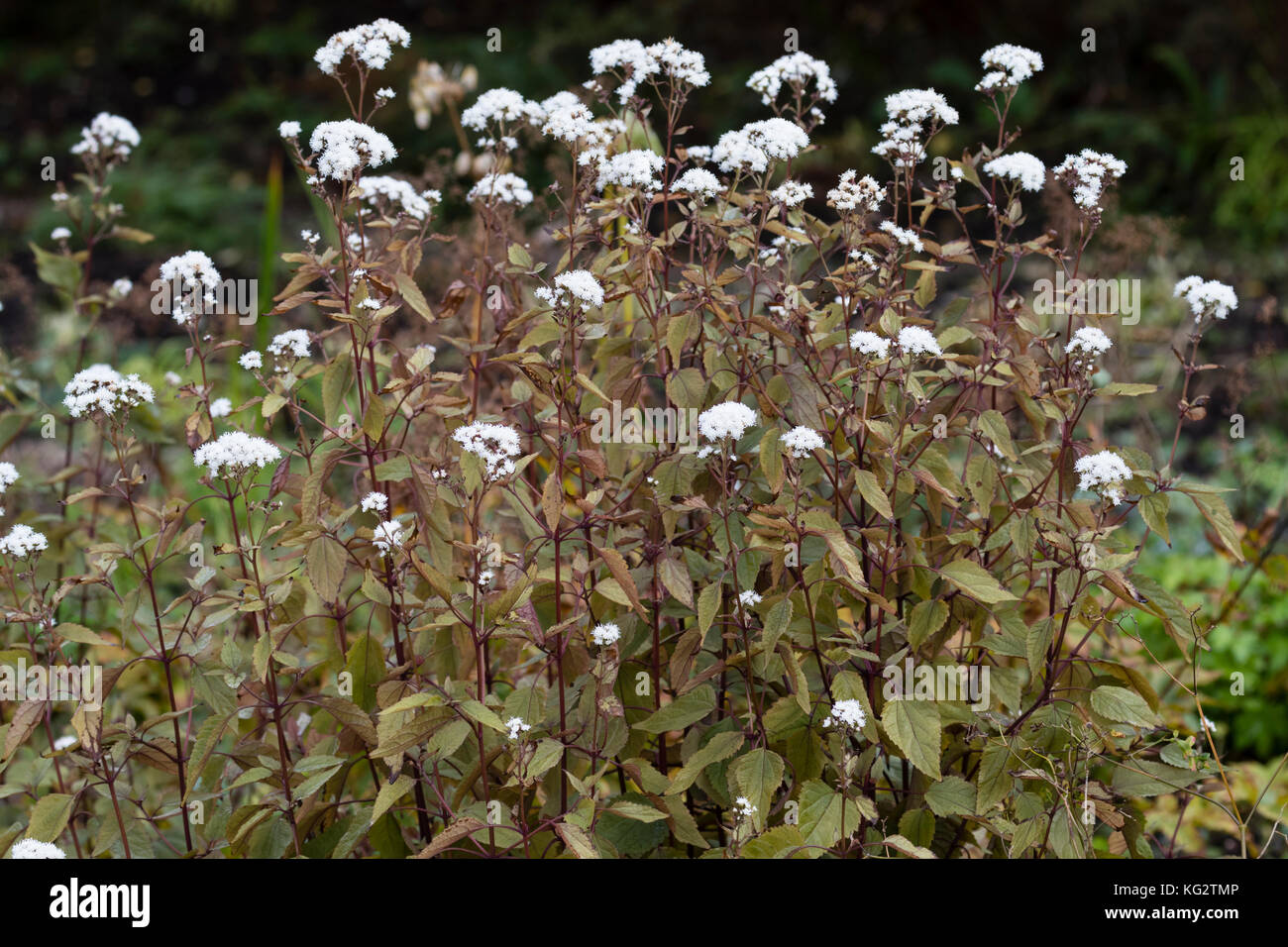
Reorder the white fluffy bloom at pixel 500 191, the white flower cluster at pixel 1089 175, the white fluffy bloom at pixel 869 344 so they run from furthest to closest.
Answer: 1. the white fluffy bloom at pixel 500 191
2. the white flower cluster at pixel 1089 175
3. the white fluffy bloom at pixel 869 344

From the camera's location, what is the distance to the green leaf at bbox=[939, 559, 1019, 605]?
1878 mm

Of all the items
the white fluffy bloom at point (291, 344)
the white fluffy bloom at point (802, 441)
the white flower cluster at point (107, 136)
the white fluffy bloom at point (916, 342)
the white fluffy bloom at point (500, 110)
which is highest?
the white flower cluster at point (107, 136)

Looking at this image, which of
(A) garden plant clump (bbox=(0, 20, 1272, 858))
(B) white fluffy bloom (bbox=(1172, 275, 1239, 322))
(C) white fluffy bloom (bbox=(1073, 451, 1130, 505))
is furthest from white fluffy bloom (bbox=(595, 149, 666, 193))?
(B) white fluffy bloom (bbox=(1172, 275, 1239, 322))

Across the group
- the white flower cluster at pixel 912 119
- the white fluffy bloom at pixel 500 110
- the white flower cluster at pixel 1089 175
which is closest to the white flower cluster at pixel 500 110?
the white fluffy bloom at pixel 500 110

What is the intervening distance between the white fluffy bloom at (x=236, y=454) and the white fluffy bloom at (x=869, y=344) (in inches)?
38.4

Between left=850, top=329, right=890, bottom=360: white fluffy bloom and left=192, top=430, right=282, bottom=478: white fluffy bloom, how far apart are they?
3.20 ft

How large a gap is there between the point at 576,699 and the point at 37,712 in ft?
3.02

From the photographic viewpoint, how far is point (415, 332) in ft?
11.1

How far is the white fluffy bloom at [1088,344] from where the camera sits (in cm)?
200

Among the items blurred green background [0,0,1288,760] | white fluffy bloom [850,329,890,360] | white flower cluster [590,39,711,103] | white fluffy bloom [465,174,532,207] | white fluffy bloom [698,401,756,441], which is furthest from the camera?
blurred green background [0,0,1288,760]

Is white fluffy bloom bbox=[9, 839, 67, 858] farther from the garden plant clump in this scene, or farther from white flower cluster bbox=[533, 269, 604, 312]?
white flower cluster bbox=[533, 269, 604, 312]

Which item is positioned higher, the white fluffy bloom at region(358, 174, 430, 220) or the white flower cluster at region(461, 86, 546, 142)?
the white flower cluster at region(461, 86, 546, 142)

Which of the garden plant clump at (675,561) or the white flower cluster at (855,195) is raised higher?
the white flower cluster at (855,195)

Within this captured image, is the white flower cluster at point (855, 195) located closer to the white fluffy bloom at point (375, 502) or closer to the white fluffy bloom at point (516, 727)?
the white fluffy bloom at point (375, 502)
